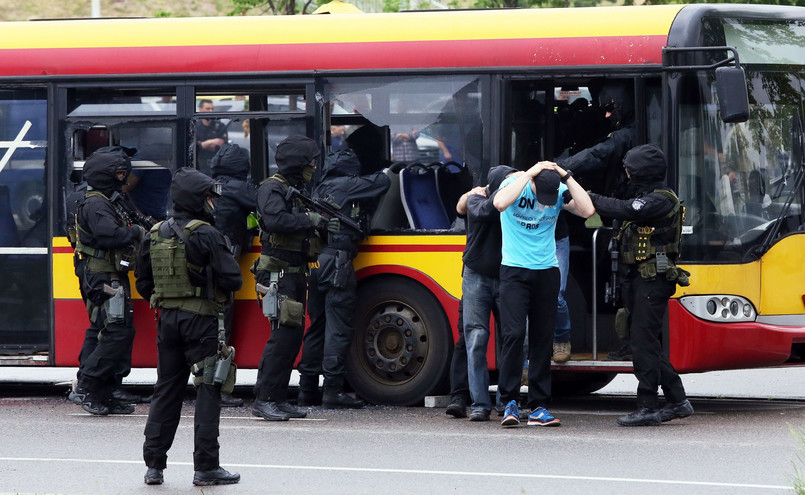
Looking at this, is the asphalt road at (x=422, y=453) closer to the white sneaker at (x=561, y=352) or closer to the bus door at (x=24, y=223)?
the white sneaker at (x=561, y=352)

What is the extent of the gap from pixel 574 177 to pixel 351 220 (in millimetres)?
1659

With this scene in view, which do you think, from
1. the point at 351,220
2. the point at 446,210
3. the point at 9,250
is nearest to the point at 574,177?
the point at 446,210

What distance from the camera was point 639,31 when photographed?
9656 mm

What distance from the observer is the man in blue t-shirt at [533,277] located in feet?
29.7

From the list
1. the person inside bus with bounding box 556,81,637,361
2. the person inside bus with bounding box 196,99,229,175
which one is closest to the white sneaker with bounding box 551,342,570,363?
the person inside bus with bounding box 556,81,637,361

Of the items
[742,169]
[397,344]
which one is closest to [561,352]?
[397,344]

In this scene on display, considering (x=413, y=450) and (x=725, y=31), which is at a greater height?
(x=725, y=31)

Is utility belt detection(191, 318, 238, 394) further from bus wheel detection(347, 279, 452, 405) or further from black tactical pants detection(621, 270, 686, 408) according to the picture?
black tactical pants detection(621, 270, 686, 408)

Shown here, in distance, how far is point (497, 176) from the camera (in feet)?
30.5

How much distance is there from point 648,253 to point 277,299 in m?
2.59

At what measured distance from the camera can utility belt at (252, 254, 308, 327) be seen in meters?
9.60

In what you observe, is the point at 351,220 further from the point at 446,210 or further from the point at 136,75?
the point at 136,75

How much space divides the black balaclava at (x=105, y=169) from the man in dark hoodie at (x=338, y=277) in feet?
4.78

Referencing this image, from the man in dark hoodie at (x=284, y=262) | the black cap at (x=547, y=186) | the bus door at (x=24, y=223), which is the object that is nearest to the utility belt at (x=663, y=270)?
the black cap at (x=547, y=186)
